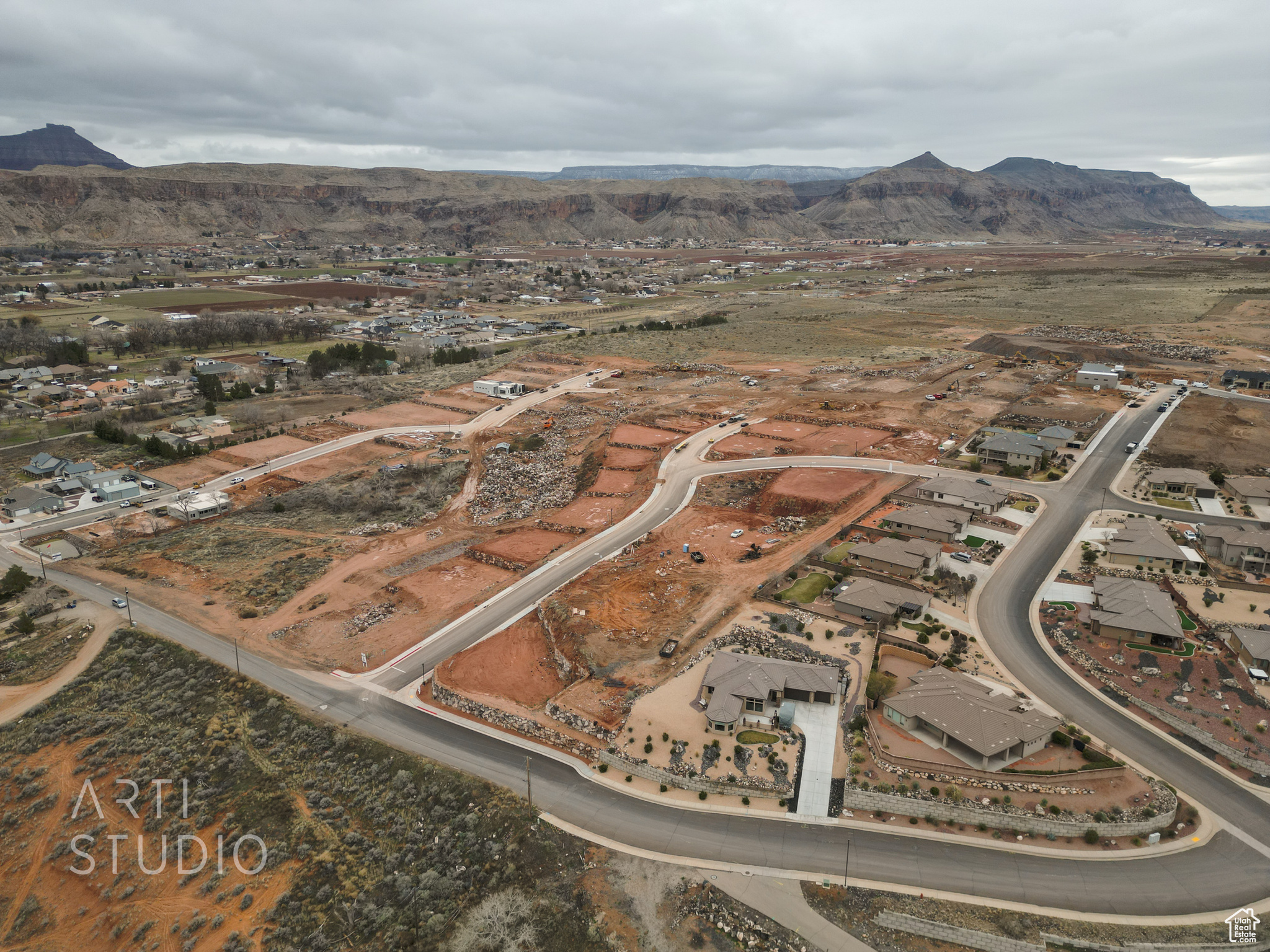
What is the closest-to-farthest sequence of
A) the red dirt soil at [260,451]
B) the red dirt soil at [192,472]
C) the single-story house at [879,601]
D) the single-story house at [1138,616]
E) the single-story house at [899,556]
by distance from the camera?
the single-story house at [1138,616] < the single-story house at [879,601] < the single-story house at [899,556] < the red dirt soil at [192,472] < the red dirt soil at [260,451]

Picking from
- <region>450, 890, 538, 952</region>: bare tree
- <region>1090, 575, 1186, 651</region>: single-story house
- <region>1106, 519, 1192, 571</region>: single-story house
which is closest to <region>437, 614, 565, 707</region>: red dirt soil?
<region>450, 890, 538, 952</region>: bare tree

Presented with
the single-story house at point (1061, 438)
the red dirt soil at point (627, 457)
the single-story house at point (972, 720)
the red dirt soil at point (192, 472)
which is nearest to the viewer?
the single-story house at point (972, 720)

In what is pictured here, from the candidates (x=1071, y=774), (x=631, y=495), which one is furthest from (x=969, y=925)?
(x=631, y=495)

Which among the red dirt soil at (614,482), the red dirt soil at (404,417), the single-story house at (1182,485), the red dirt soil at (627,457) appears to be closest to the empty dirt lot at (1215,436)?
the single-story house at (1182,485)

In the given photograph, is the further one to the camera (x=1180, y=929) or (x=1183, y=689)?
(x=1183, y=689)

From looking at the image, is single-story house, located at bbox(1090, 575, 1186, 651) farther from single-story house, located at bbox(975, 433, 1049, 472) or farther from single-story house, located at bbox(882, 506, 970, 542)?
single-story house, located at bbox(975, 433, 1049, 472)

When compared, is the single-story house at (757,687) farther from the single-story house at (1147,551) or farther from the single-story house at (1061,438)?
the single-story house at (1061,438)

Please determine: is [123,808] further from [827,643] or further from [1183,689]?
[1183,689]
